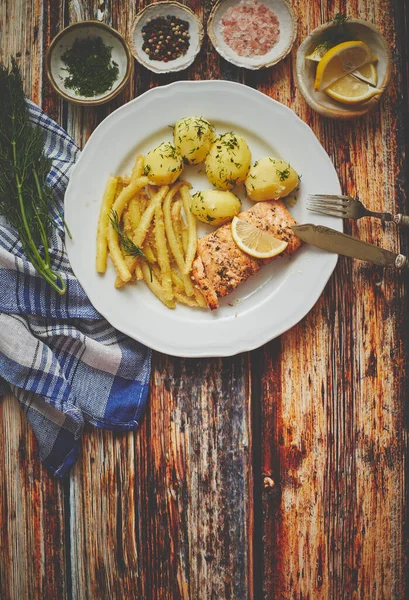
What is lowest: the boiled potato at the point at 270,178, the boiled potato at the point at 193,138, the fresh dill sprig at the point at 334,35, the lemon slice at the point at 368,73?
the boiled potato at the point at 270,178

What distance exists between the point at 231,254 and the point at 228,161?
54 cm

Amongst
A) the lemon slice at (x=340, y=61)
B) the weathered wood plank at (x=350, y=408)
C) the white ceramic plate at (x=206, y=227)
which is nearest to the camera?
the lemon slice at (x=340, y=61)

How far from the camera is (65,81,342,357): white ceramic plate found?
2734 millimetres

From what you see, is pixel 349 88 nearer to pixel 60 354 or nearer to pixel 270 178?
pixel 270 178

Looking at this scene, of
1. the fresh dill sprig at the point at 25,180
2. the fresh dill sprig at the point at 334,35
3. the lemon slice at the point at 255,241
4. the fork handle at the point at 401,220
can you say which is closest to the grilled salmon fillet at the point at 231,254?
the lemon slice at the point at 255,241

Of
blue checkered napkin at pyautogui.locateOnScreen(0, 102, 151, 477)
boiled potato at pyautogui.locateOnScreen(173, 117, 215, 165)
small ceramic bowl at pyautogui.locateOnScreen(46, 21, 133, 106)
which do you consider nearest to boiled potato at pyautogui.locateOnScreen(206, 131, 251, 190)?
boiled potato at pyautogui.locateOnScreen(173, 117, 215, 165)

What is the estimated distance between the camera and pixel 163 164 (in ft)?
8.77

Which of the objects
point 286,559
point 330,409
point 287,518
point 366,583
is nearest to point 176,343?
point 330,409

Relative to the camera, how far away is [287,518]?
288 cm

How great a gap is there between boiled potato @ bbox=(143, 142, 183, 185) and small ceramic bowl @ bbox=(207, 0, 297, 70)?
69 centimetres

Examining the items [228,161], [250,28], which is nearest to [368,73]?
[250,28]

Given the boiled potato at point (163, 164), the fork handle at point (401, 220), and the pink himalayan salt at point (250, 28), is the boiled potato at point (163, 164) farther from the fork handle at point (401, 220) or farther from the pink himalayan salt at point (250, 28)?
the fork handle at point (401, 220)

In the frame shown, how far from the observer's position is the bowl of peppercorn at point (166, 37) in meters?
2.81

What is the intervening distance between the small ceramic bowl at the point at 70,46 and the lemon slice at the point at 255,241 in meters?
1.13
